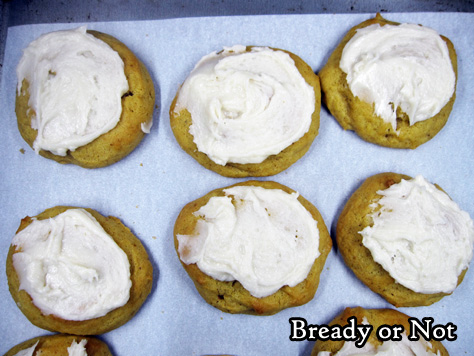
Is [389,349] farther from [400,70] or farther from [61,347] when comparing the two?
[61,347]

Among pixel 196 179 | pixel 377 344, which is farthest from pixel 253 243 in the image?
pixel 377 344

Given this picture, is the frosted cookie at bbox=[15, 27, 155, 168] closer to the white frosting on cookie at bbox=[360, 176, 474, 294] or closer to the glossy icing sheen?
the glossy icing sheen

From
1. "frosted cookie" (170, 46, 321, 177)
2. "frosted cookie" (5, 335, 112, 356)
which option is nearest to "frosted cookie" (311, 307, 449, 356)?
"frosted cookie" (170, 46, 321, 177)

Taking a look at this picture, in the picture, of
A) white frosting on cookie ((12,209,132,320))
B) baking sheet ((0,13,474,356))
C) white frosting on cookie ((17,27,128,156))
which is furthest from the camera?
baking sheet ((0,13,474,356))

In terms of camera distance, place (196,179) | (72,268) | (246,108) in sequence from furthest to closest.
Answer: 1. (196,179)
2. (246,108)
3. (72,268)

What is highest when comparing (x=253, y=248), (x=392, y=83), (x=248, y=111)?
(x=392, y=83)

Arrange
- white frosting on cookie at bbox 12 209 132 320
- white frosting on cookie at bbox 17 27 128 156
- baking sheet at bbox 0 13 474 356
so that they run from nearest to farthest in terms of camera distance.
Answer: white frosting on cookie at bbox 12 209 132 320 → white frosting on cookie at bbox 17 27 128 156 → baking sheet at bbox 0 13 474 356

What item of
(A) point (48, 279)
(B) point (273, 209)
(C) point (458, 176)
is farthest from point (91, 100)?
(C) point (458, 176)
